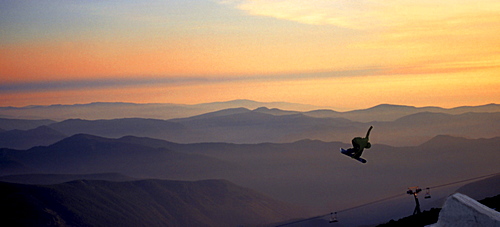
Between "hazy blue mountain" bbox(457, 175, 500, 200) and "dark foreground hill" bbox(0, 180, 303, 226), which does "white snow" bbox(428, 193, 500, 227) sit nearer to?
"dark foreground hill" bbox(0, 180, 303, 226)

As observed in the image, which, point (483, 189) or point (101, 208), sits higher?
point (483, 189)

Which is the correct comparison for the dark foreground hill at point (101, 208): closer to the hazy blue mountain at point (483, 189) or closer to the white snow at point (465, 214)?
the hazy blue mountain at point (483, 189)

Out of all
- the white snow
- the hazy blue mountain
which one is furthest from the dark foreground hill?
the white snow

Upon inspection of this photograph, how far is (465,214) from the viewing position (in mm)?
25922

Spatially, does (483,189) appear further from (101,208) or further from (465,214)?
(465,214)

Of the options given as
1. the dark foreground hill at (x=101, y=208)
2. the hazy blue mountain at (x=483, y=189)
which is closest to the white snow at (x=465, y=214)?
the dark foreground hill at (x=101, y=208)

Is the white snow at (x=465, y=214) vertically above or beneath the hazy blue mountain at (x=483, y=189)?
above

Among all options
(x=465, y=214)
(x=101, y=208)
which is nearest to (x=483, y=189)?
(x=101, y=208)

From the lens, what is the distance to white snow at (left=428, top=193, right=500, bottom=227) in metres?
25.2

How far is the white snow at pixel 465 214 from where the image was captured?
25156 millimetres

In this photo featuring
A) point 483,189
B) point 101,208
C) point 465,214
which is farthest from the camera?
point 483,189

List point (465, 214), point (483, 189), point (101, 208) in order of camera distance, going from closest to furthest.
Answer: point (465, 214)
point (101, 208)
point (483, 189)

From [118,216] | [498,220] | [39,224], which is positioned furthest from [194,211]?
[498,220]

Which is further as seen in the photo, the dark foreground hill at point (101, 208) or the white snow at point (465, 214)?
the dark foreground hill at point (101, 208)
